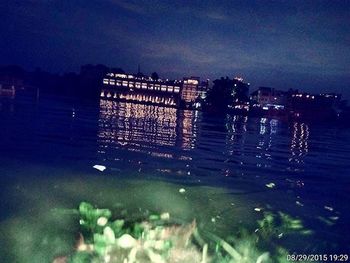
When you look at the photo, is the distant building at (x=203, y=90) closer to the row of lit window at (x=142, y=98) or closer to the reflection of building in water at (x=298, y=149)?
the row of lit window at (x=142, y=98)

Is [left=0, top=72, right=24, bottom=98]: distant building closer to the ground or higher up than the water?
higher up

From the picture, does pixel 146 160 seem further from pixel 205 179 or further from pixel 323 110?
pixel 323 110

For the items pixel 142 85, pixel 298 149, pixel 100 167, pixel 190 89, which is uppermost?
pixel 142 85

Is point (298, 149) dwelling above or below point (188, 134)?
below

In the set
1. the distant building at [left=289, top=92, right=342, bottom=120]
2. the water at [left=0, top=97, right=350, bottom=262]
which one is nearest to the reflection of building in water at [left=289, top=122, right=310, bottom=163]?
the water at [left=0, top=97, right=350, bottom=262]

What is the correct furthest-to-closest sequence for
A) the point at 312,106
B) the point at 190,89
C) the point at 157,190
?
the point at 190,89 < the point at 312,106 < the point at 157,190

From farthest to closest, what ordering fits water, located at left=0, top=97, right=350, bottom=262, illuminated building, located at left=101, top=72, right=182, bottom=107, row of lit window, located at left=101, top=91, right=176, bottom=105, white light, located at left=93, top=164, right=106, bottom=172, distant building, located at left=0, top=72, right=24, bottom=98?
illuminated building, located at left=101, top=72, right=182, bottom=107 < row of lit window, located at left=101, top=91, right=176, bottom=105 < distant building, located at left=0, top=72, right=24, bottom=98 < white light, located at left=93, top=164, right=106, bottom=172 < water, located at left=0, top=97, right=350, bottom=262

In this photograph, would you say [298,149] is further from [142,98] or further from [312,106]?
[142,98]

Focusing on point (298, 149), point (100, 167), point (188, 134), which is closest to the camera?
point (100, 167)

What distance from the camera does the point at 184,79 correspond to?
172 m

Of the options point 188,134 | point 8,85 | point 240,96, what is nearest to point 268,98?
point 240,96

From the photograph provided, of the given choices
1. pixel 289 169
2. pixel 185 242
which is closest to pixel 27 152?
pixel 289 169

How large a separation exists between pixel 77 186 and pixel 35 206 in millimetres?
2438

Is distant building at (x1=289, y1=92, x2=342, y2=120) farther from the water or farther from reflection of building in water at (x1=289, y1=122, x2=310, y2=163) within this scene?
the water
